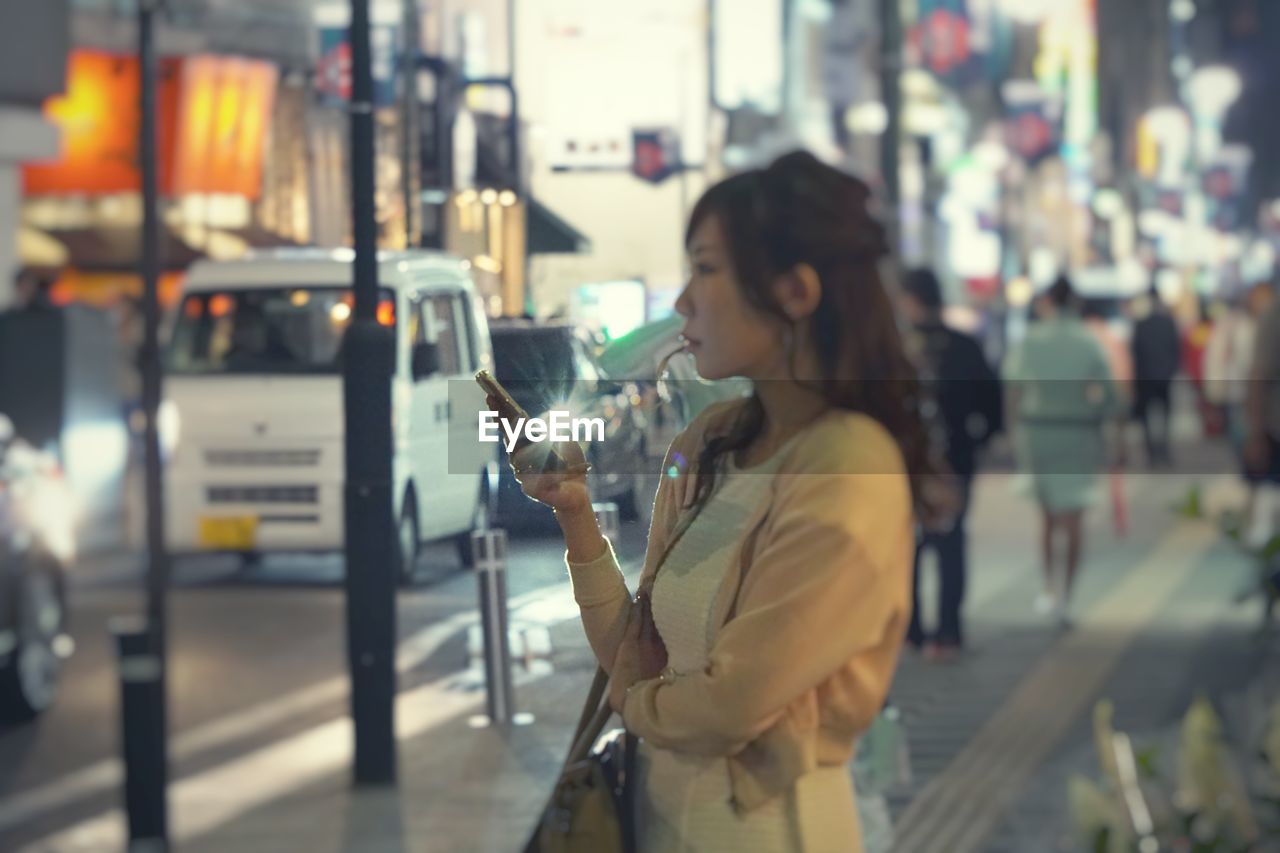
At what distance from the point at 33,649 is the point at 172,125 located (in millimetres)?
11325

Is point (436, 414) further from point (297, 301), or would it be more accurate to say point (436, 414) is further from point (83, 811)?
point (83, 811)

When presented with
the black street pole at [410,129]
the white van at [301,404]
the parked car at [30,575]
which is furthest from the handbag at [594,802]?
the parked car at [30,575]

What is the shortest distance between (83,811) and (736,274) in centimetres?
627

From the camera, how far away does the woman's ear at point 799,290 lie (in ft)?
7.84

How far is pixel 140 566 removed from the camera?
683 inches

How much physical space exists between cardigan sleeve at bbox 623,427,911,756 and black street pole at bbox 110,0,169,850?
165 inches

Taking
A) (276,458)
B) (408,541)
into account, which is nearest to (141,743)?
(276,458)

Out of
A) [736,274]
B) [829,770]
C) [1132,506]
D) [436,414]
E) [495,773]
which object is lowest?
[1132,506]

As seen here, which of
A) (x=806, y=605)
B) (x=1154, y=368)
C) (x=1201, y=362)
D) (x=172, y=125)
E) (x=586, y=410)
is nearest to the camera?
(x=806, y=605)

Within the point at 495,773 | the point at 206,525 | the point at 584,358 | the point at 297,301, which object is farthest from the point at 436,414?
the point at 206,525

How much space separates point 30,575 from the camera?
9609 mm

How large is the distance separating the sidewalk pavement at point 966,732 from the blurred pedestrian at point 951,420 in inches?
8.8

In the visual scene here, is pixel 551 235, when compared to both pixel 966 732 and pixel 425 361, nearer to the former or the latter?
pixel 425 361

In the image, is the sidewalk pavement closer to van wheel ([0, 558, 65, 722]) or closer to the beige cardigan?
the beige cardigan
